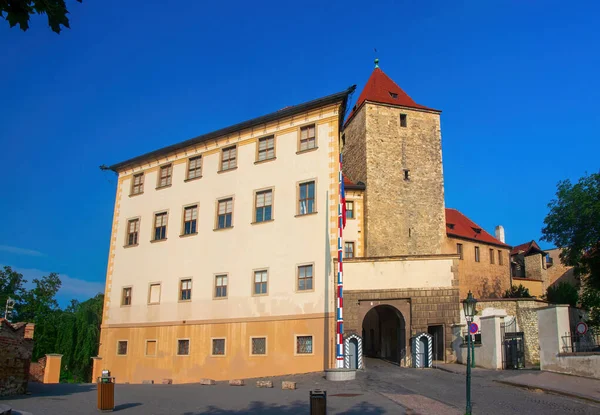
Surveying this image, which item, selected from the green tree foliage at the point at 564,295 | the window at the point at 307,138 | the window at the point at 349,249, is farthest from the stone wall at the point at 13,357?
the green tree foliage at the point at 564,295

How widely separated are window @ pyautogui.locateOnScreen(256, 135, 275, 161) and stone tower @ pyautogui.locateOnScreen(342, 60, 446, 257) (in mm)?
9436

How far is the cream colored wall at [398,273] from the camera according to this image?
2708 cm

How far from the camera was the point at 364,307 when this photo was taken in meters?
27.5

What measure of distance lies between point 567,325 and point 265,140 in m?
16.9

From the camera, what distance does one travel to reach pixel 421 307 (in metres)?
26.8

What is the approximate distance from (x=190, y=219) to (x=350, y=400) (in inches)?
726

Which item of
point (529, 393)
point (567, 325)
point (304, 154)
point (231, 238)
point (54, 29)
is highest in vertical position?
point (304, 154)

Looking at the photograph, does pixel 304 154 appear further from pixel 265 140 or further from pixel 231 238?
pixel 231 238

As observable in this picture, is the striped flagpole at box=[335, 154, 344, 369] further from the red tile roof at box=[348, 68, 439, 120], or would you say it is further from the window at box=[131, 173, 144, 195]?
the red tile roof at box=[348, 68, 439, 120]

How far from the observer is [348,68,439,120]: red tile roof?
41438 mm

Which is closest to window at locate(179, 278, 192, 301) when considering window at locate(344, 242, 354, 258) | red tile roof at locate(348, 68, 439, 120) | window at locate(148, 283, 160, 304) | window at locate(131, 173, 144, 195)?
window at locate(148, 283, 160, 304)

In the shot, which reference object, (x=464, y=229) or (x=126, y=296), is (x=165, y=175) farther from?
(x=464, y=229)

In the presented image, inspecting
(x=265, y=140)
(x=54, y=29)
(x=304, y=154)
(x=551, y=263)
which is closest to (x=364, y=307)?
(x=304, y=154)

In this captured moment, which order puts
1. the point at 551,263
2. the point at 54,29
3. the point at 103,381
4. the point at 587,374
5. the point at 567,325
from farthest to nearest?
the point at 551,263, the point at 567,325, the point at 587,374, the point at 103,381, the point at 54,29
